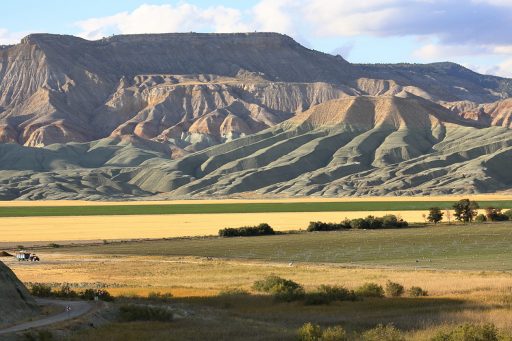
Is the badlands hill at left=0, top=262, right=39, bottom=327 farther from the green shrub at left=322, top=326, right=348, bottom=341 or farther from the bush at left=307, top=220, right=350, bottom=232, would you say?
the bush at left=307, top=220, right=350, bottom=232

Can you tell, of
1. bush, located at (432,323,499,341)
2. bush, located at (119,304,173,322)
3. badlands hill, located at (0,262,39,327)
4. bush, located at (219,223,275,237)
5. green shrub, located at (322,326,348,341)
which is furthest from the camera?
bush, located at (219,223,275,237)

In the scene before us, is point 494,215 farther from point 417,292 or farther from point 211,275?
point 417,292

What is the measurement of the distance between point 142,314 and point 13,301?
15.6 feet

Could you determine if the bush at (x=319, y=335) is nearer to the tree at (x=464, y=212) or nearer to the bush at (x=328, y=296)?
the bush at (x=328, y=296)

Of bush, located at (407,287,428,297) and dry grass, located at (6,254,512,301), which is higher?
bush, located at (407,287,428,297)

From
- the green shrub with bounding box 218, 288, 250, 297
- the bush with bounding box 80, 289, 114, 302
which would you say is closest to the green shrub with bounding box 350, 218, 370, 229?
the green shrub with bounding box 218, 288, 250, 297

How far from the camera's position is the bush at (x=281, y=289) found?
4506 centimetres

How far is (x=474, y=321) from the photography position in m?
36.1

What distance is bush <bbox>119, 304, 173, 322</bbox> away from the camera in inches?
1455

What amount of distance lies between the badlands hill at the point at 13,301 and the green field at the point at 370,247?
36.9 m

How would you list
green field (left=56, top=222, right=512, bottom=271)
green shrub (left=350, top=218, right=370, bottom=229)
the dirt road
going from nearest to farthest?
1. the dirt road
2. green field (left=56, top=222, right=512, bottom=271)
3. green shrub (left=350, top=218, right=370, bottom=229)

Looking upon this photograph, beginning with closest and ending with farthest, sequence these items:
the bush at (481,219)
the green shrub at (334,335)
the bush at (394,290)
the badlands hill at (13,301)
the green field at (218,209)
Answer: the green shrub at (334,335) < the badlands hill at (13,301) < the bush at (394,290) < the bush at (481,219) < the green field at (218,209)

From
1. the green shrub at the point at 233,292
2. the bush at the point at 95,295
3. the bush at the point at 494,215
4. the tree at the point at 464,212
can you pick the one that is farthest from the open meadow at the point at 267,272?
the tree at the point at 464,212

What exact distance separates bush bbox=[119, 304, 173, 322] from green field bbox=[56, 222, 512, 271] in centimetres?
3347
